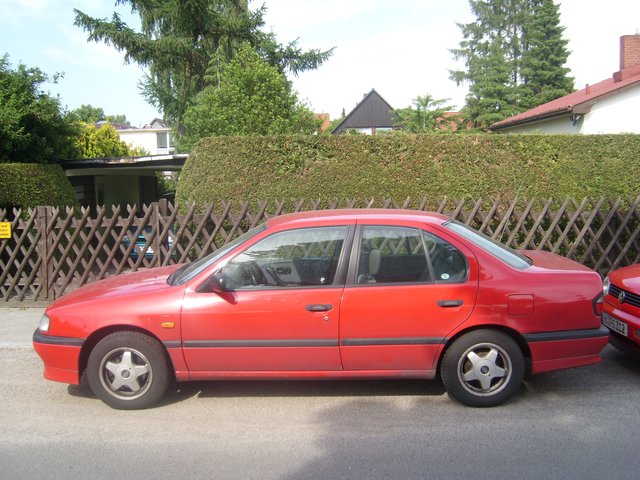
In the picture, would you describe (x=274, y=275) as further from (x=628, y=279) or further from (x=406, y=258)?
(x=628, y=279)

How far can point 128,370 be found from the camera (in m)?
4.27

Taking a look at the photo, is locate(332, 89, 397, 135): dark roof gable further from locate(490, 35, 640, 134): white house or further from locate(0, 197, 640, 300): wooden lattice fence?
locate(0, 197, 640, 300): wooden lattice fence

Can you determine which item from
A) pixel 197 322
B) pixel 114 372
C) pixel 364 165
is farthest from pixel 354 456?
pixel 364 165

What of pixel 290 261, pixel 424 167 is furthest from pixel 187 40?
pixel 290 261

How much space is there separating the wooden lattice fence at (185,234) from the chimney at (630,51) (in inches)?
721

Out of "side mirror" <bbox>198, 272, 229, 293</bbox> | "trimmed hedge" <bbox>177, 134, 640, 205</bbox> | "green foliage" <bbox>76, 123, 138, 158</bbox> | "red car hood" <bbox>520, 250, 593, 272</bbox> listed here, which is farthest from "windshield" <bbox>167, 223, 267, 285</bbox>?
"green foliage" <bbox>76, 123, 138, 158</bbox>

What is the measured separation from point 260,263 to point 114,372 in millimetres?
1478

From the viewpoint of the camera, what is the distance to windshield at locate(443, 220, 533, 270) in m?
4.41

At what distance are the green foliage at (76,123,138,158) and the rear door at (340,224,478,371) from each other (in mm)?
13381

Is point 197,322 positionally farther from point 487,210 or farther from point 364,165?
point 487,210

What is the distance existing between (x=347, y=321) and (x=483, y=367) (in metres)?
1.14

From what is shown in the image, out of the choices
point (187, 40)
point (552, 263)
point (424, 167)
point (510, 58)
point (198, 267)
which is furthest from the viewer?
point (510, 58)

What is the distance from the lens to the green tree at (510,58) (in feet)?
112

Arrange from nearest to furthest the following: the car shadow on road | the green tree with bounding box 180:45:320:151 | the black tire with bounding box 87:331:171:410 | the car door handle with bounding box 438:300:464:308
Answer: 1. the car door handle with bounding box 438:300:464:308
2. the black tire with bounding box 87:331:171:410
3. the car shadow on road
4. the green tree with bounding box 180:45:320:151
